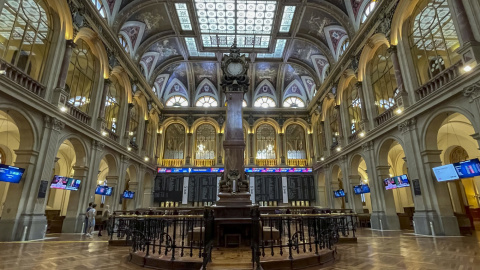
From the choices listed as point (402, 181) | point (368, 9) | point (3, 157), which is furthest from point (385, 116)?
point (3, 157)

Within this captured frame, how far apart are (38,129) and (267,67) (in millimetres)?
19251

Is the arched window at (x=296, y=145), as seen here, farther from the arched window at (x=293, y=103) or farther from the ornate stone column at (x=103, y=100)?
the ornate stone column at (x=103, y=100)

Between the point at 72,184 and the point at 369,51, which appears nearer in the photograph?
the point at 72,184

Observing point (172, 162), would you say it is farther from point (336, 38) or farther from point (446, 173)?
point (446, 173)

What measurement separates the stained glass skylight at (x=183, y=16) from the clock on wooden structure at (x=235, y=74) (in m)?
10.4

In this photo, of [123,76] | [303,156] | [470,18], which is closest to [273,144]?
[303,156]

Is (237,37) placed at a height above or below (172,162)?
above

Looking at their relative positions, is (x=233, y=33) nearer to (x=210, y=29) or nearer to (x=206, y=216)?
(x=210, y=29)

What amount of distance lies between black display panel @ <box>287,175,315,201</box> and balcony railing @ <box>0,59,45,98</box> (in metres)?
19.2

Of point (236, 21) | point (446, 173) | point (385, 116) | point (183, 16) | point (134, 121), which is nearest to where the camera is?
point (446, 173)

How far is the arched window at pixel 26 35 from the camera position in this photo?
8758 mm

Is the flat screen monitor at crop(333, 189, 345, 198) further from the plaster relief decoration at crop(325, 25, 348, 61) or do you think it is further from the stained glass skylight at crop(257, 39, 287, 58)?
the stained glass skylight at crop(257, 39, 287, 58)

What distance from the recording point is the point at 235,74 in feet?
28.2

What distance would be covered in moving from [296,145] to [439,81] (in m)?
15.9
